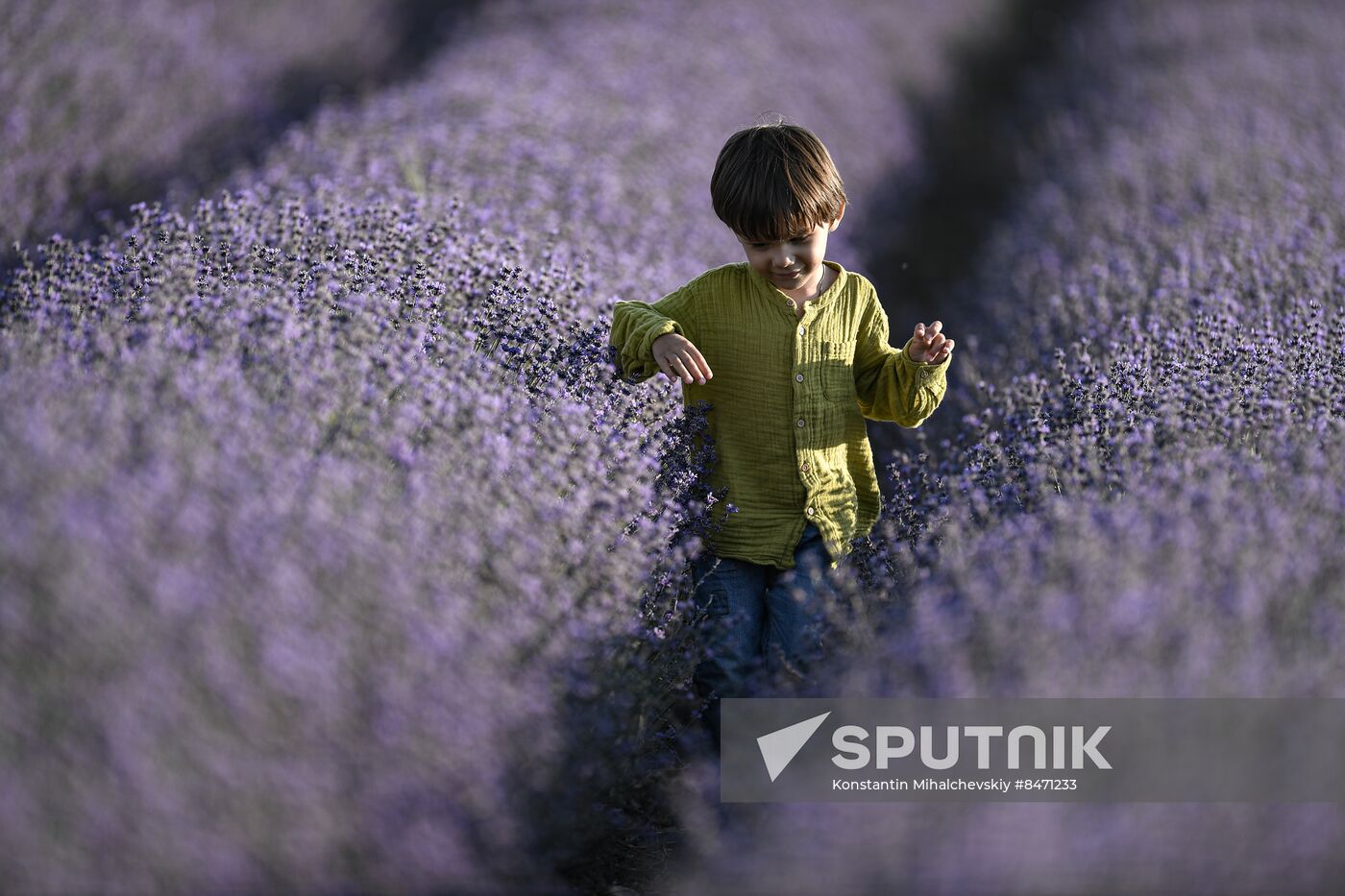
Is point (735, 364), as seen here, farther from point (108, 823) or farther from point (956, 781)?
point (108, 823)

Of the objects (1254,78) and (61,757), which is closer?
(61,757)

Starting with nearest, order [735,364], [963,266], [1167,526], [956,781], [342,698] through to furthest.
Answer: [342,698]
[956,781]
[1167,526]
[735,364]
[963,266]

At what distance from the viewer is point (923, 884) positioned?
1740 millimetres

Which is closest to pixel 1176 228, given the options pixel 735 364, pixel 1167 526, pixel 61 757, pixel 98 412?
pixel 735 364

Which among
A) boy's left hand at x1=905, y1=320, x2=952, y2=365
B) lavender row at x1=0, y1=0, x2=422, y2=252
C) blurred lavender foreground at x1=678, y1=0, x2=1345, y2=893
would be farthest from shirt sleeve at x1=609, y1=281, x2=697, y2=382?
lavender row at x1=0, y1=0, x2=422, y2=252

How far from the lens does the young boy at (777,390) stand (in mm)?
3014

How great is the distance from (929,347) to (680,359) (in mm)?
663

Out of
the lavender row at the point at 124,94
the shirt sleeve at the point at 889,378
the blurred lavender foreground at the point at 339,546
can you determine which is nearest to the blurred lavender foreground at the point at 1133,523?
the shirt sleeve at the point at 889,378

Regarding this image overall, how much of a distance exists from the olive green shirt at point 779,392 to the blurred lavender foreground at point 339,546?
0.14 metres

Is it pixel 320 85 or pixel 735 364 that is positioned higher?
pixel 320 85

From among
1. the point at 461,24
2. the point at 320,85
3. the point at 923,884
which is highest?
the point at 461,24

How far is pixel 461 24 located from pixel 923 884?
7387 mm

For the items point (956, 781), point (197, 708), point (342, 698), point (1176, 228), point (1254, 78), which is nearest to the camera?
point (197, 708)

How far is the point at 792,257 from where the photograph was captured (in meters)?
3.04
